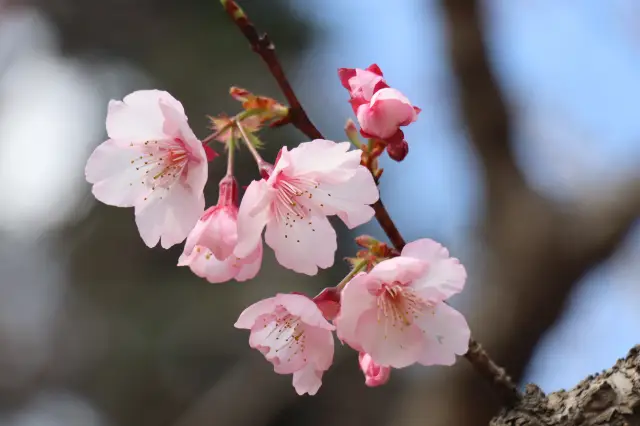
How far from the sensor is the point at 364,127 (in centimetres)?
56

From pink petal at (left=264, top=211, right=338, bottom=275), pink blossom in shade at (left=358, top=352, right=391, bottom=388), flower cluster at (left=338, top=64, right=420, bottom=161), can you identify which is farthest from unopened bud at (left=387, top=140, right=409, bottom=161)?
pink blossom in shade at (left=358, top=352, right=391, bottom=388)

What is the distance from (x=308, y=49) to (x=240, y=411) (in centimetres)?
211

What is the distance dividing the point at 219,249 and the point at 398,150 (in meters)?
0.20

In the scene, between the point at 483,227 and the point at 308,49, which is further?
the point at 308,49

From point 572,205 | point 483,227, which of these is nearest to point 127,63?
point 483,227

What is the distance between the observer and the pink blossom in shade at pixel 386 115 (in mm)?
556

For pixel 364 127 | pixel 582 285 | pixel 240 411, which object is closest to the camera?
pixel 364 127

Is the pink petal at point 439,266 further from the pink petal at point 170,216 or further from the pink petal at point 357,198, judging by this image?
the pink petal at point 170,216

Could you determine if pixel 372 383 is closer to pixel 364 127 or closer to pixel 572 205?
pixel 364 127

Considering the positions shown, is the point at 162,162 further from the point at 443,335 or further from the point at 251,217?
the point at 443,335

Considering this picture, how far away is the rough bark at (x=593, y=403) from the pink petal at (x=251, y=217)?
0.34 metres

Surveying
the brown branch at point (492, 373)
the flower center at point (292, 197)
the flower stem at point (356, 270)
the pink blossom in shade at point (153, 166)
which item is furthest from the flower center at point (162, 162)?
the brown branch at point (492, 373)

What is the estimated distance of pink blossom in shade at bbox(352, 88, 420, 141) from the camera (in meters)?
0.56

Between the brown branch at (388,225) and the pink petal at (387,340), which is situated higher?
the brown branch at (388,225)
